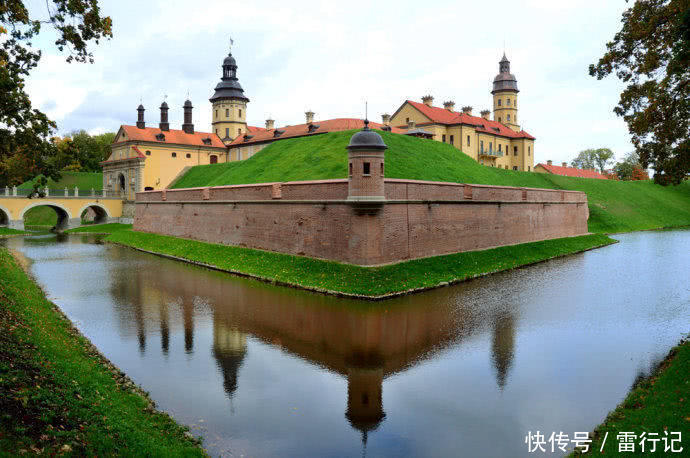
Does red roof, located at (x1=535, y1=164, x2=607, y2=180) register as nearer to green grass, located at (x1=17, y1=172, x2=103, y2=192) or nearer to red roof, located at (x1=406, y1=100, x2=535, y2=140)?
red roof, located at (x1=406, y1=100, x2=535, y2=140)

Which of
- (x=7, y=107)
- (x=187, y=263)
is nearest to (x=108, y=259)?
(x=187, y=263)

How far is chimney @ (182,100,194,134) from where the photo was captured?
225ft

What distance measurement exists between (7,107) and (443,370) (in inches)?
448

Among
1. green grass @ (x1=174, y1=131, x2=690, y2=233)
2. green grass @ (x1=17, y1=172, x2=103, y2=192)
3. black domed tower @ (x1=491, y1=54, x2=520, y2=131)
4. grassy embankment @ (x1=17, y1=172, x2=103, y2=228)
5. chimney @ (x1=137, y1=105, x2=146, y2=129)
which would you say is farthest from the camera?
black domed tower @ (x1=491, y1=54, x2=520, y2=131)

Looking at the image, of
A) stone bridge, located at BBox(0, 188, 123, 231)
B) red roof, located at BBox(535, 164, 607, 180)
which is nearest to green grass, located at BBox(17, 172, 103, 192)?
stone bridge, located at BBox(0, 188, 123, 231)

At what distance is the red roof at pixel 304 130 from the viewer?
5822cm

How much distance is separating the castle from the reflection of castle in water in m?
34.9

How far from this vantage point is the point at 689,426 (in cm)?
714

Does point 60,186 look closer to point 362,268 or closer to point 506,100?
point 362,268

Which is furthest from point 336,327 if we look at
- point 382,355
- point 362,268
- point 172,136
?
point 172,136

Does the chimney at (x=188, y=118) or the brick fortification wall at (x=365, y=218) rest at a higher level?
the chimney at (x=188, y=118)

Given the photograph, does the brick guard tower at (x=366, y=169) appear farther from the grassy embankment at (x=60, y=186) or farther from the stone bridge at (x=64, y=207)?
the grassy embankment at (x=60, y=186)

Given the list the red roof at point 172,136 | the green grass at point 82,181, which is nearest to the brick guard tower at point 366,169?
the red roof at point 172,136

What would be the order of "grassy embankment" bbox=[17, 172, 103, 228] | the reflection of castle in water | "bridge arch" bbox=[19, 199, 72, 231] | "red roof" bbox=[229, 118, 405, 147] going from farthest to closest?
1. "grassy embankment" bbox=[17, 172, 103, 228]
2. "red roof" bbox=[229, 118, 405, 147]
3. "bridge arch" bbox=[19, 199, 72, 231]
4. the reflection of castle in water
